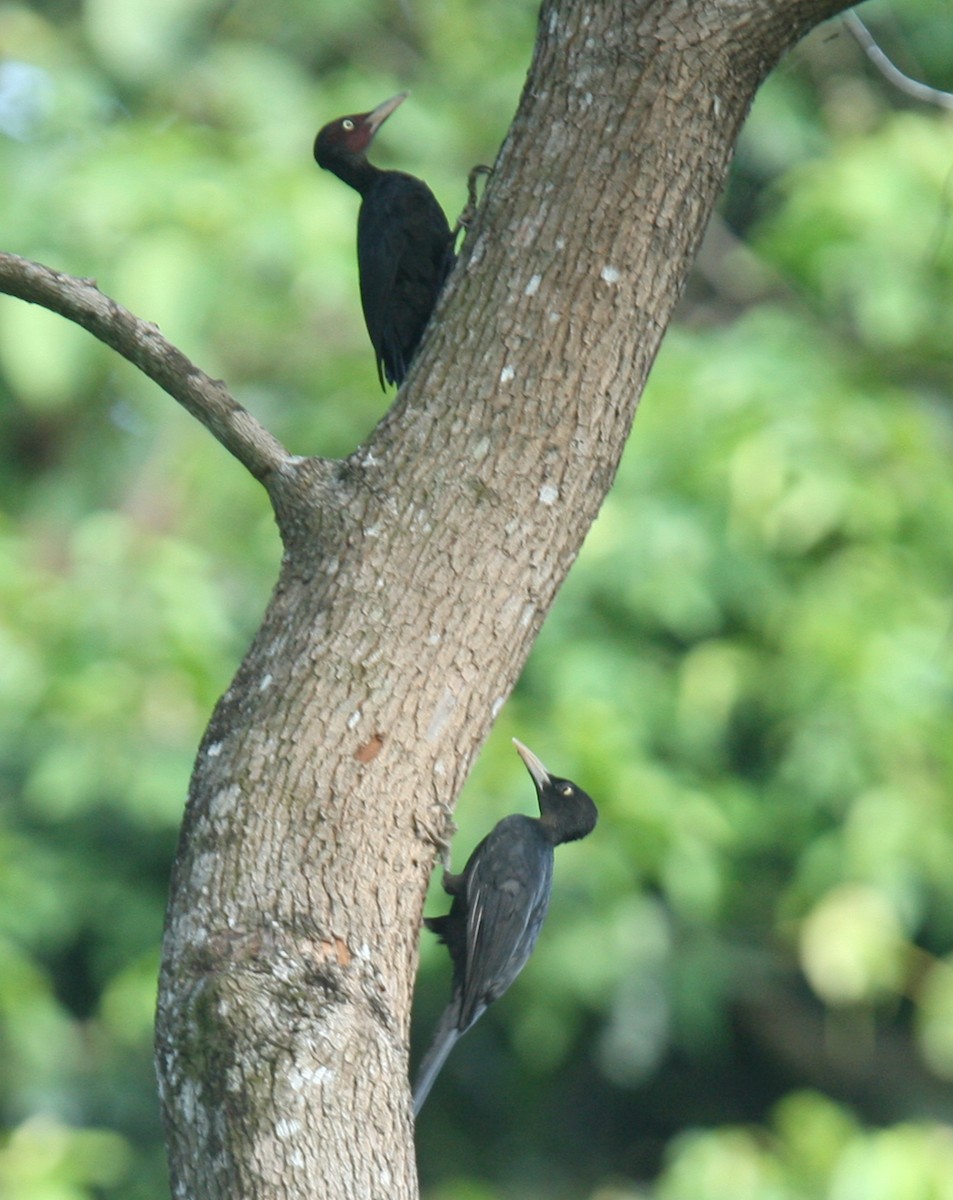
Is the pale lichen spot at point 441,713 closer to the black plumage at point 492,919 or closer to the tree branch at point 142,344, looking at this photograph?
the tree branch at point 142,344

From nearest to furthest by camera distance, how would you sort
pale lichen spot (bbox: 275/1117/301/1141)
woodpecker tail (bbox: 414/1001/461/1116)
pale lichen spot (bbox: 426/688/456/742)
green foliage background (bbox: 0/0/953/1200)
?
pale lichen spot (bbox: 275/1117/301/1141) < pale lichen spot (bbox: 426/688/456/742) < woodpecker tail (bbox: 414/1001/461/1116) < green foliage background (bbox: 0/0/953/1200)

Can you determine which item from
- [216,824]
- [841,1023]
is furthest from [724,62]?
[841,1023]

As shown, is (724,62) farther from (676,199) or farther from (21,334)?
(21,334)

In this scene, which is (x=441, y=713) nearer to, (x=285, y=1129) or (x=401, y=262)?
(x=285, y=1129)

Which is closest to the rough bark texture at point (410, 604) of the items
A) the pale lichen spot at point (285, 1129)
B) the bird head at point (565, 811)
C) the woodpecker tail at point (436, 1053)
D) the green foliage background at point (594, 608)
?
the pale lichen spot at point (285, 1129)

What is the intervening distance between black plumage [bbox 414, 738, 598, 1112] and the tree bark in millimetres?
1458

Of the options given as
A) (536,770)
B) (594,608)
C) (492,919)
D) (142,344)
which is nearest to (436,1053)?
(492,919)

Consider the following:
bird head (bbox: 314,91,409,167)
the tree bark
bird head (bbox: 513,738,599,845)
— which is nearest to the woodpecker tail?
bird head (bbox: 513,738,599,845)

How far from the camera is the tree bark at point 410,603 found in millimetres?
2082

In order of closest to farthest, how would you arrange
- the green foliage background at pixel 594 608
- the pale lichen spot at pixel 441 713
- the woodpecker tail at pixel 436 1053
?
the pale lichen spot at pixel 441 713, the woodpecker tail at pixel 436 1053, the green foliage background at pixel 594 608

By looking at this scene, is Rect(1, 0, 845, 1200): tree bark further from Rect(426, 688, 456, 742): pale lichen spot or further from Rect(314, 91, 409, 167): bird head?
Rect(314, 91, 409, 167): bird head

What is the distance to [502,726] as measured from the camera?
5.55 meters

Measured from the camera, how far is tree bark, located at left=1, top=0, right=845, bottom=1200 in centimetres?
208

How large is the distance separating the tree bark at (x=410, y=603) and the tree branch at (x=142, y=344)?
0.14 ft
